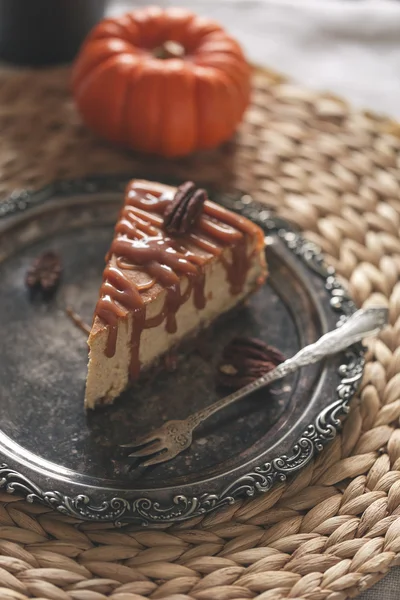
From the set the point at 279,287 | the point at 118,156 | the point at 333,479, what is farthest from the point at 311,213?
the point at 333,479

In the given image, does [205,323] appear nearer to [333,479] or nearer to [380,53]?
[333,479]

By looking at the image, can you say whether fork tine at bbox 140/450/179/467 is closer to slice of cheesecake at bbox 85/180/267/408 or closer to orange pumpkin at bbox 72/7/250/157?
slice of cheesecake at bbox 85/180/267/408

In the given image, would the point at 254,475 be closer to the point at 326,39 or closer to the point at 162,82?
the point at 162,82

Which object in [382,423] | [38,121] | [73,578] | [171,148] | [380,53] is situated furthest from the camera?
[380,53]

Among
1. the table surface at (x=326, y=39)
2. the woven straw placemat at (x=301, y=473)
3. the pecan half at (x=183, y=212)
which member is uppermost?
the table surface at (x=326, y=39)

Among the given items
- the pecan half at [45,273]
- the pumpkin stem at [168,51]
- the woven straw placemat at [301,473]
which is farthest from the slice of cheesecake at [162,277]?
the pumpkin stem at [168,51]

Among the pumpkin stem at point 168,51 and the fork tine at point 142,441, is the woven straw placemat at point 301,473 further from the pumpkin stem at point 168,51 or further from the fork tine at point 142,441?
the pumpkin stem at point 168,51

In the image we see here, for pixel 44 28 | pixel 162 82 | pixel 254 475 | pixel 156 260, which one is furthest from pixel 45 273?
pixel 44 28
